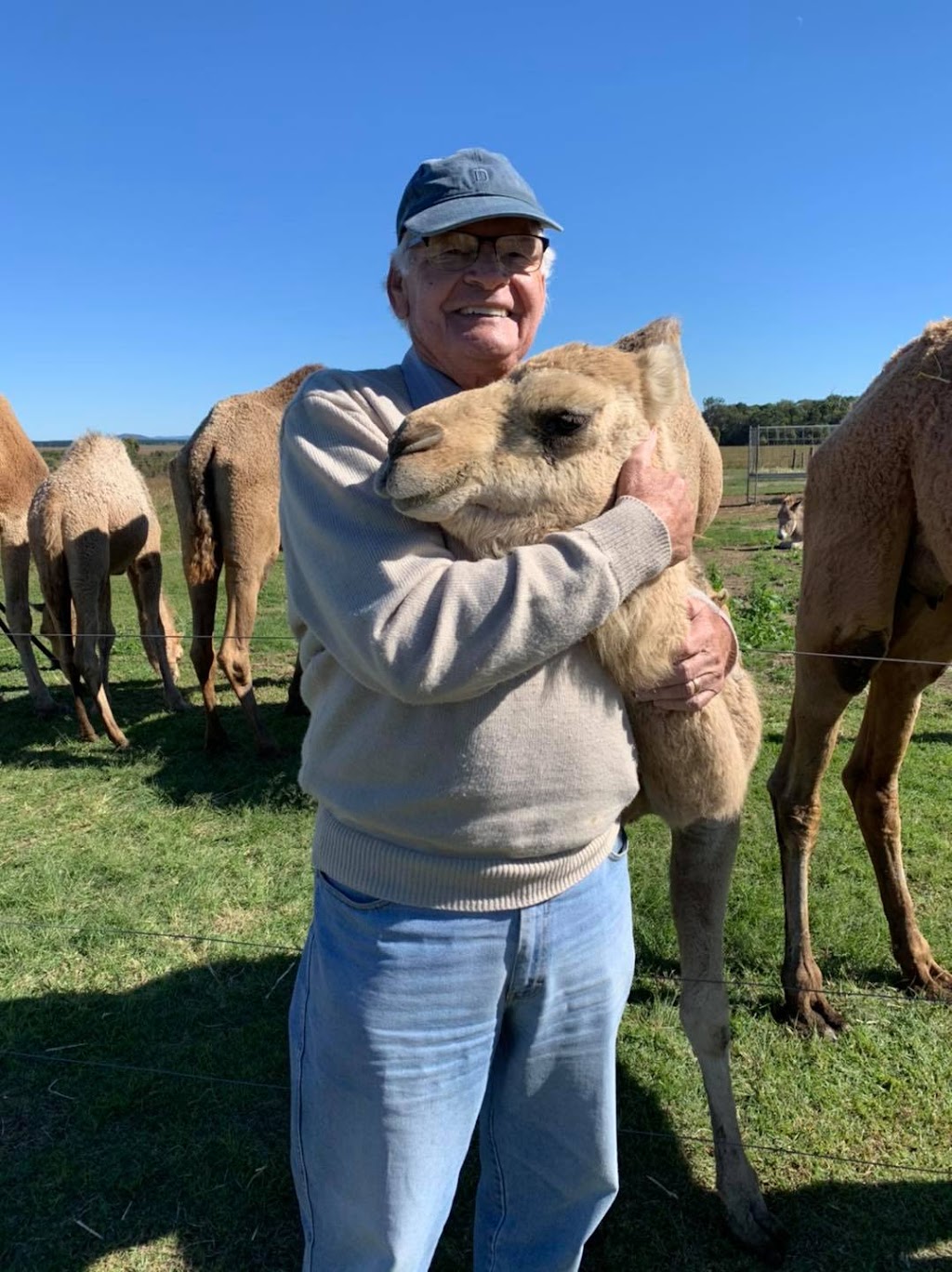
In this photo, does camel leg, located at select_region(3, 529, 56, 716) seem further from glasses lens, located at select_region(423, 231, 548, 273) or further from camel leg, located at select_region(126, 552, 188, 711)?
glasses lens, located at select_region(423, 231, 548, 273)

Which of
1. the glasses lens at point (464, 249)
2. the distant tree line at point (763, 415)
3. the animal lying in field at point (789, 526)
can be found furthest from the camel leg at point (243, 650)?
the distant tree line at point (763, 415)

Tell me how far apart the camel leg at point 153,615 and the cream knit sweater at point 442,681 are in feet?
20.6

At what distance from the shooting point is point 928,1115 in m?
2.68

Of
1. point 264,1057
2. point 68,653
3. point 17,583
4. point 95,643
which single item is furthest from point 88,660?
point 264,1057

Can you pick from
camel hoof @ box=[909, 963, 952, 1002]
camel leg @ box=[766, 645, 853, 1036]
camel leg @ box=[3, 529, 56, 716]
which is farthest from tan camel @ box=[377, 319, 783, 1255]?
camel leg @ box=[3, 529, 56, 716]

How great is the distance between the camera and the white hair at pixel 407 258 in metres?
1.67

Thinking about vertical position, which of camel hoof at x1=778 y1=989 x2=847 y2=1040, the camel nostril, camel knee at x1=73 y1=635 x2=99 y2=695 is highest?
the camel nostril

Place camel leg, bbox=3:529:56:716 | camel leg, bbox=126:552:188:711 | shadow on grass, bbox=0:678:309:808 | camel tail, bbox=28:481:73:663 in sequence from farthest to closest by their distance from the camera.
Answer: camel leg, bbox=3:529:56:716
camel leg, bbox=126:552:188:711
camel tail, bbox=28:481:73:663
shadow on grass, bbox=0:678:309:808

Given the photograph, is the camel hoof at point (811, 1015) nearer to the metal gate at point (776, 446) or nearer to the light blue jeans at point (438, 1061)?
the light blue jeans at point (438, 1061)

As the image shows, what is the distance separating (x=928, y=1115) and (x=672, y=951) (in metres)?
1.08

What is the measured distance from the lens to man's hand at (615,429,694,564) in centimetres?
147

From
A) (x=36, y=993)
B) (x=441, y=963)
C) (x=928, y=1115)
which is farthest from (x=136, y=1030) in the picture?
(x=928, y=1115)

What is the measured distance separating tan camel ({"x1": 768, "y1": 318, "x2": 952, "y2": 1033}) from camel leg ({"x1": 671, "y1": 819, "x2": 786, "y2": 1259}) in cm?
90

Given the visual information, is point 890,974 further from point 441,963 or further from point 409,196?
point 409,196
